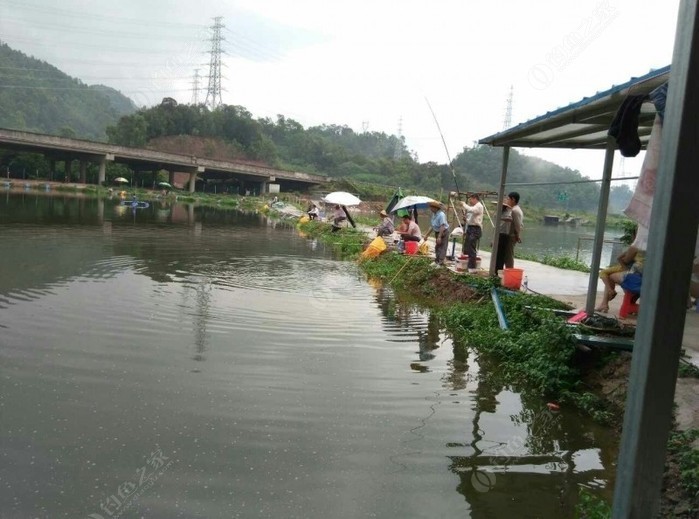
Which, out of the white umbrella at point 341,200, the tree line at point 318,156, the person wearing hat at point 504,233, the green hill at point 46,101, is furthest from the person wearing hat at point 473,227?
the green hill at point 46,101

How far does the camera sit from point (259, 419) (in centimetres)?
484

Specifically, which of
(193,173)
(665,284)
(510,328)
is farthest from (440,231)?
(193,173)

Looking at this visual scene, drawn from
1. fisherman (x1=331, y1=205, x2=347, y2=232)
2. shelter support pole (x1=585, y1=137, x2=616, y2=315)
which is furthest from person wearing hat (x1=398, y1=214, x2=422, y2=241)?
fisherman (x1=331, y1=205, x2=347, y2=232)

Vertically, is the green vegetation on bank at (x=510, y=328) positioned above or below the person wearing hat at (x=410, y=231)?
below

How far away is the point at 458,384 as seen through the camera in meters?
6.19

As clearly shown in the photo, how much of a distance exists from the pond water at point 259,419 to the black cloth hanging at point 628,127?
2.64 metres

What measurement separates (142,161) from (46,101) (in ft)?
197

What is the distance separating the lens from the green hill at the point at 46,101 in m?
98.6

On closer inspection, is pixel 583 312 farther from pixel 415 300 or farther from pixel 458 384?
pixel 415 300

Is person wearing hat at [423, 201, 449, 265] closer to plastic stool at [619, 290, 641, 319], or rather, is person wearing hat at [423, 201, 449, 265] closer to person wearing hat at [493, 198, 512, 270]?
person wearing hat at [493, 198, 512, 270]

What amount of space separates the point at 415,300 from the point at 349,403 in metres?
5.85

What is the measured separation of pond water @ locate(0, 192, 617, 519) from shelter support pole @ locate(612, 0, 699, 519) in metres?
1.99

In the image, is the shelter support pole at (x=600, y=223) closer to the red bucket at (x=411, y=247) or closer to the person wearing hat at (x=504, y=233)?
the person wearing hat at (x=504, y=233)

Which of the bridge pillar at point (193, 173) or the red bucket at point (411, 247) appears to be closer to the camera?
the red bucket at point (411, 247)
